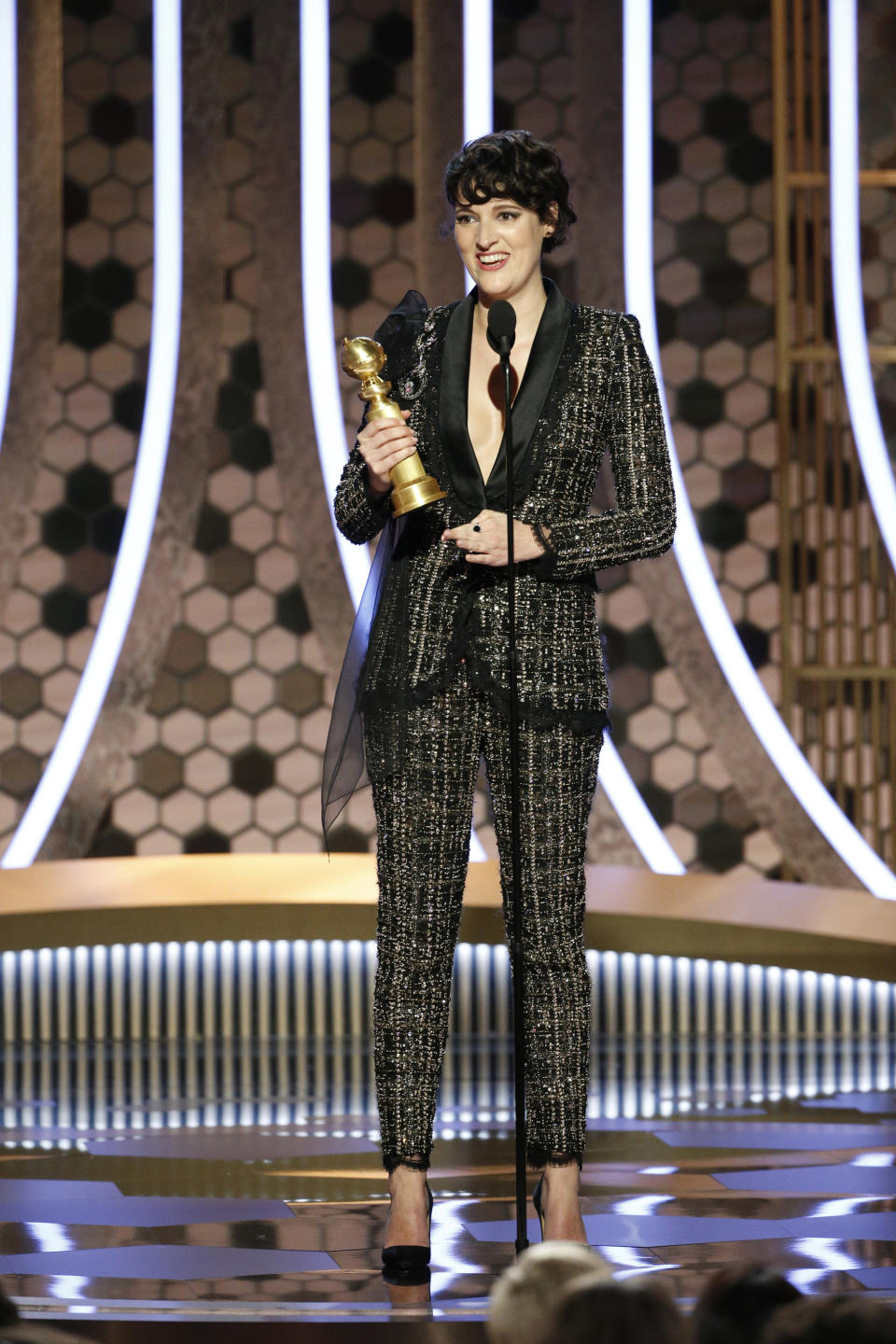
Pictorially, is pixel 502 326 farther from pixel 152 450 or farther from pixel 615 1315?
pixel 152 450

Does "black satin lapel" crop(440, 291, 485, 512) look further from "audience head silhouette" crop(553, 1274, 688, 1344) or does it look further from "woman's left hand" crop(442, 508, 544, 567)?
"audience head silhouette" crop(553, 1274, 688, 1344)

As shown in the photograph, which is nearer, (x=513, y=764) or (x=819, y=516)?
(x=513, y=764)

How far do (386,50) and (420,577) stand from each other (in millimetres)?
2791

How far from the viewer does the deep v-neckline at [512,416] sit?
1920 mm

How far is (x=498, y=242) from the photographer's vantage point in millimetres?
1906

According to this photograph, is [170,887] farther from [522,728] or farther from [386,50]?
[386,50]

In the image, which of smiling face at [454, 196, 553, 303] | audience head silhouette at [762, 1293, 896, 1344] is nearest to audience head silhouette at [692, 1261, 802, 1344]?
audience head silhouette at [762, 1293, 896, 1344]

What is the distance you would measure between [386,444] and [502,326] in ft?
0.57

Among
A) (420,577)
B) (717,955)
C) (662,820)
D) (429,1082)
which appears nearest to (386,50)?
(662,820)

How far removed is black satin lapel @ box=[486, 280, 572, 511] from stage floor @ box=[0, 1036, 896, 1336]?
2.68ft

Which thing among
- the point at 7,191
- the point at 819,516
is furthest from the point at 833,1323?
the point at 819,516

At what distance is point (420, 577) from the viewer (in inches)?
76.7

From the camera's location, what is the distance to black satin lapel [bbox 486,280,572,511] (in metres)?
1.92

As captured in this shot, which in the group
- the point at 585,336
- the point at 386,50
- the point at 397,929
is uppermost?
the point at 386,50
